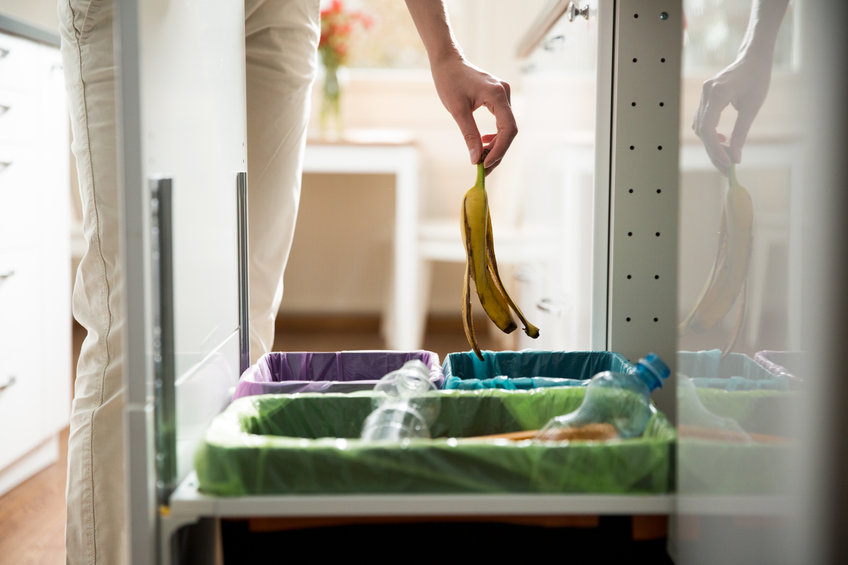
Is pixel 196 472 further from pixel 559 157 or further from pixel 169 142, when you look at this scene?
pixel 559 157

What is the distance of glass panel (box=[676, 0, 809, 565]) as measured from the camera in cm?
64

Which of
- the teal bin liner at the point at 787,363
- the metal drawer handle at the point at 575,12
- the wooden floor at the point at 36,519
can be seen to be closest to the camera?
the teal bin liner at the point at 787,363

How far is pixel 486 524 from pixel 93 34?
0.74 metres

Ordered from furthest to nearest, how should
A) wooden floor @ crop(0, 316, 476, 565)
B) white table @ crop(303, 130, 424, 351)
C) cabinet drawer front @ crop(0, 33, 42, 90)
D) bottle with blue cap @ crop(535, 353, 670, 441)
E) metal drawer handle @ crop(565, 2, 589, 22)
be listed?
1. white table @ crop(303, 130, 424, 351)
2. cabinet drawer front @ crop(0, 33, 42, 90)
3. wooden floor @ crop(0, 316, 476, 565)
4. metal drawer handle @ crop(565, 2, 589, 22)
5. bottle with blue cap @ crop(535, 353, 670, 441)

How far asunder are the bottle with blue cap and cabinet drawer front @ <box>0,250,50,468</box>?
1.26m

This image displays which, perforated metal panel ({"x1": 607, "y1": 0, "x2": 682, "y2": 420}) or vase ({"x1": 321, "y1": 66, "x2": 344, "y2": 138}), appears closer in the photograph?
perforated metal panel ({"x1": 607, "y1": 0, "x2": 682, "y2": 420})

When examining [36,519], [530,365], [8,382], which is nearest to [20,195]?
[8,382]

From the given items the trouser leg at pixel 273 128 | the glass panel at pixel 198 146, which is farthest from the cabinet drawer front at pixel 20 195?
the glass panel at pixel 198 146

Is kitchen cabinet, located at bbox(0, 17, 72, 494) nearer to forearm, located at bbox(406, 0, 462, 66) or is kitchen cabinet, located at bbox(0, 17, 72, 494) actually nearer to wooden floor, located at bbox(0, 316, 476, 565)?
wooden floor, located at bbox(0, 316, 476, 565)

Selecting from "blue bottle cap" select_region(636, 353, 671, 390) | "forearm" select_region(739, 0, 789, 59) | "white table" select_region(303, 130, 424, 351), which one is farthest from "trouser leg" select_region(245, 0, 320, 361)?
"white table" select_region(303, 130, 424, 351)

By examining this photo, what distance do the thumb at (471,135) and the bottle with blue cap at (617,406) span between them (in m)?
0.31

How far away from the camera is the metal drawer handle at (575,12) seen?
1.36 m

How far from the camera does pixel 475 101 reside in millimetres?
1079

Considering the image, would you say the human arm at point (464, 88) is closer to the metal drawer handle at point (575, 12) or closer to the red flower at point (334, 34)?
the metal drawer handle at point (575, 12)
